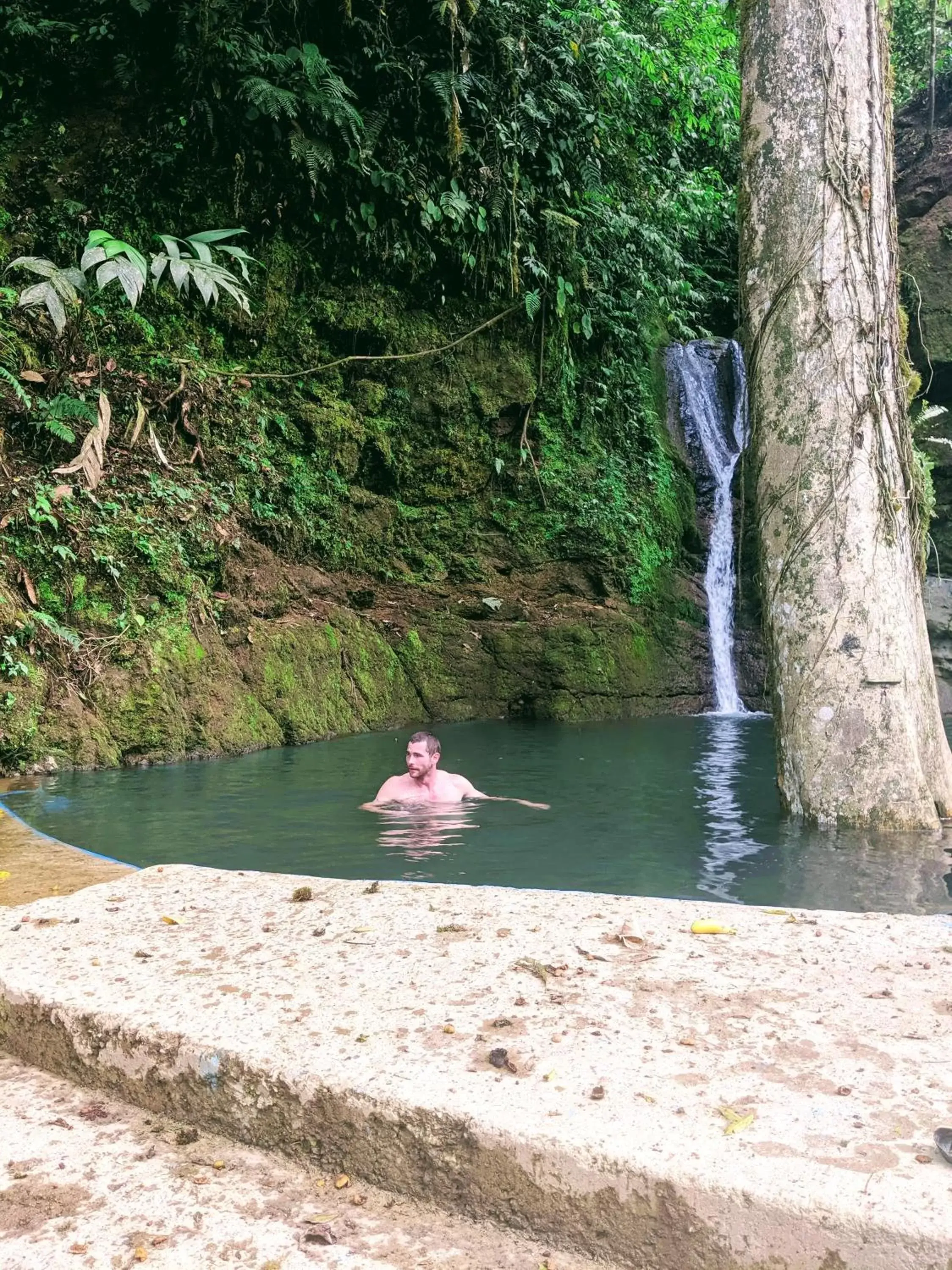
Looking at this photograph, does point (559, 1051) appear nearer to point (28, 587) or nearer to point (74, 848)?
point (74, 848)

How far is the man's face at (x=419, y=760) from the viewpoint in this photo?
20.3 feet

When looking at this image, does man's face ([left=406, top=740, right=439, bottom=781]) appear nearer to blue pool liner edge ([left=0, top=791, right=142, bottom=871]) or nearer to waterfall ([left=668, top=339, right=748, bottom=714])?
blue pool liner edge ([left=0, top=791, right=142, bottom=871])

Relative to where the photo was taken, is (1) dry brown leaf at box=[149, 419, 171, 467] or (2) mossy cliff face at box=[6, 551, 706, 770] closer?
(2) mossy cliff face at box=[6, 551, 706, 770]

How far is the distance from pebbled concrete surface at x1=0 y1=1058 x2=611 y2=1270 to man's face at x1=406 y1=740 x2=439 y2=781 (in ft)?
13.7

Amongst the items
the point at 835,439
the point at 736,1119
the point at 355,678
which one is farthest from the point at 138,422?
the point at 736,1119

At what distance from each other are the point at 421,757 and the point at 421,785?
0.59 feet

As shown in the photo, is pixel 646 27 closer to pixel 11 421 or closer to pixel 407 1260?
pixel 11 421

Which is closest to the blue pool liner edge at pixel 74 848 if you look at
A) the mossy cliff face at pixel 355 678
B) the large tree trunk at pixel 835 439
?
the mossy cliff face at pixel 355 678

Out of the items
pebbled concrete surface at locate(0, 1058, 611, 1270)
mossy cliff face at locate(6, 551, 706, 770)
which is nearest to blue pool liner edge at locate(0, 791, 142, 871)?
pebbled concrete surface at locate(0, 1058, 611, 1270)

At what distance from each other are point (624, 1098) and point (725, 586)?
1211 cm

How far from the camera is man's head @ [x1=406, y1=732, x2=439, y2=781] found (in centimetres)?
618

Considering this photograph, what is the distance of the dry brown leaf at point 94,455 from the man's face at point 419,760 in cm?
393

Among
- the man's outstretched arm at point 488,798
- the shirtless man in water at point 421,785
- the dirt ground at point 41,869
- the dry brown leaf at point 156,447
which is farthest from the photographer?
the dry brown leaf at point 156,447

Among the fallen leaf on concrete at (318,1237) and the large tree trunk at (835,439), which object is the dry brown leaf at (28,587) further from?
the fallen leaf on concrete at (318,1237)
